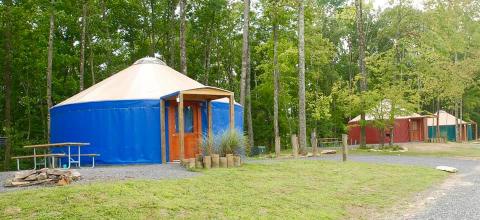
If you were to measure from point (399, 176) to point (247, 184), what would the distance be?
4.32 metres

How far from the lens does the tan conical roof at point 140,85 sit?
11891mm

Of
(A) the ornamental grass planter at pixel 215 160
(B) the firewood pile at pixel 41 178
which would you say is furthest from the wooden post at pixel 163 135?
(B) the firewood pile at pixel 41 178

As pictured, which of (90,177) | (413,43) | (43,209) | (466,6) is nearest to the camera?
(43,209)

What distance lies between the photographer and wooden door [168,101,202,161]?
38.0 ft

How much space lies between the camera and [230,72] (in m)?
29.3

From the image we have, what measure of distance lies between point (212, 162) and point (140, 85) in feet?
12.8

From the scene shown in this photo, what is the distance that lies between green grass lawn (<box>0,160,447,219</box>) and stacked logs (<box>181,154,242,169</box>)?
338mm

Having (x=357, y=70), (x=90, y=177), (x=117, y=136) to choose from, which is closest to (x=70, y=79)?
(x=117, y=136)

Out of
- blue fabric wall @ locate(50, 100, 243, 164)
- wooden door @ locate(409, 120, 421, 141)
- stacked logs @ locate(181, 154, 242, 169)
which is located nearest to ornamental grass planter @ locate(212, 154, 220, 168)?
stacked logs @ locate(181, 154, 242, 169)

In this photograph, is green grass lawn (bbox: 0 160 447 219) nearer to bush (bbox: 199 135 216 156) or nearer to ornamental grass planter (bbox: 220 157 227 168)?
ornamental grass planter (bbox: 220 157 227 168)

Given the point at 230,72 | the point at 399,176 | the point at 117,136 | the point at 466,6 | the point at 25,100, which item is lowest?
the point at 399,176

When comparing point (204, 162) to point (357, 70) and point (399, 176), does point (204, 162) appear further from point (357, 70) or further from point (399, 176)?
point (357, 70)

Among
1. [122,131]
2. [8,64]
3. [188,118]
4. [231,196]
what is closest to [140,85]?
[122,131]

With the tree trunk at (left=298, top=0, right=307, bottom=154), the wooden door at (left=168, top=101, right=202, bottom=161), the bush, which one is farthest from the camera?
the tree trunk at (left=298, top=0, right=307, bottom=154)
